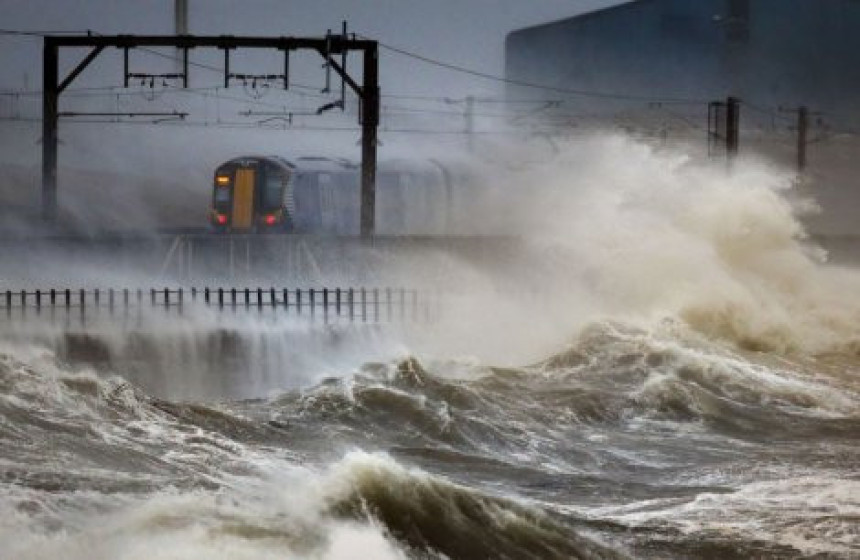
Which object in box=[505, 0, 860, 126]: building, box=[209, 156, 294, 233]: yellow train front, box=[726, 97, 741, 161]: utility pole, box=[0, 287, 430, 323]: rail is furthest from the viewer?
box=[505, 0, 860, 126]: building

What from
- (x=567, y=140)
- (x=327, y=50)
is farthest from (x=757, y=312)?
(x=567, y=140)

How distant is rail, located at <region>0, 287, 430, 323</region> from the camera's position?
67.3 feet

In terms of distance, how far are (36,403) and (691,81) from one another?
4286cm

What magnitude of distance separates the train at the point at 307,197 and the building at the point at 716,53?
18.8m

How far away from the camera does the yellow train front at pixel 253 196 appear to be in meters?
34.7

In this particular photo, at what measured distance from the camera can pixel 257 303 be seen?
71.9 ft

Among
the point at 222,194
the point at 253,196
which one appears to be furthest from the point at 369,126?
the point at 222,194

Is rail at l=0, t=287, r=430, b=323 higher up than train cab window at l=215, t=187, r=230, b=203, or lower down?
lower down

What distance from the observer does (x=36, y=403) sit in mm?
13484

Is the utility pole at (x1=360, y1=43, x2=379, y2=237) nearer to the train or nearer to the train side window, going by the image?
the train

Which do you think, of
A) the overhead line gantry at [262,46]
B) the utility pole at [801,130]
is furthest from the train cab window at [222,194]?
the utility pole at [801,130]

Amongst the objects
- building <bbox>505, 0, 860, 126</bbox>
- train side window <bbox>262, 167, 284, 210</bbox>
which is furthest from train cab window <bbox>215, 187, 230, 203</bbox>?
building <bbox>505, 0, 860, 126</bbox>

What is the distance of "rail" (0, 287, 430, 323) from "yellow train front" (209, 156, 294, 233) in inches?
360

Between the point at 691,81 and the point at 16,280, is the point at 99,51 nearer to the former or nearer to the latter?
the point at 16,280
